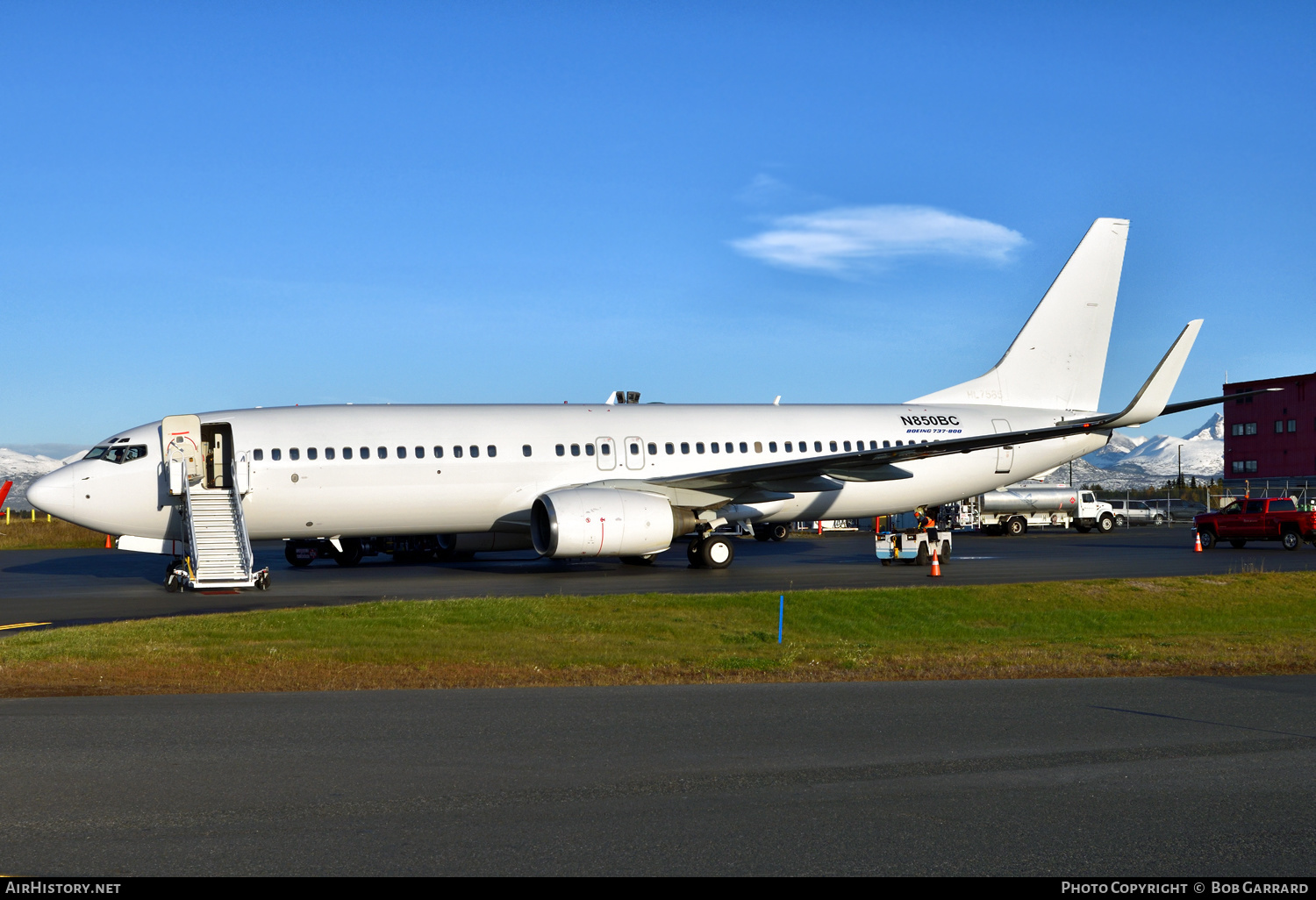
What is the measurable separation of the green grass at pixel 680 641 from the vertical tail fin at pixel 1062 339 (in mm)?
12883

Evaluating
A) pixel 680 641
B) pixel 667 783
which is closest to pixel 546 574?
pixel 680 641

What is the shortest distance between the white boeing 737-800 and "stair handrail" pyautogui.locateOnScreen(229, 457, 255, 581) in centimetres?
5

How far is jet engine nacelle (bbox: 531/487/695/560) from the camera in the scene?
26.4 metres

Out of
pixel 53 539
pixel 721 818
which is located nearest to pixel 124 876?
pixel 721 818

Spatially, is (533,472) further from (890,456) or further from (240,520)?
(890,456)

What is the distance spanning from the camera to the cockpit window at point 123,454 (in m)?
27.0

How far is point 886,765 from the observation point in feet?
27.2

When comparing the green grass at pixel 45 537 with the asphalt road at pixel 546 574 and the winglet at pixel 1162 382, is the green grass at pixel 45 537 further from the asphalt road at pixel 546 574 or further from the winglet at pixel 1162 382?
the winglet at pixel 1162 382

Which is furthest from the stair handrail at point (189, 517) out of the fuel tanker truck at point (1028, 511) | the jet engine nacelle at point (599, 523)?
the fuel tanker truck at point (1028, 511)

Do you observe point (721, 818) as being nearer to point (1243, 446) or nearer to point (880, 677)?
point (880, 677)

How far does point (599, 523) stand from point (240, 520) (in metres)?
7.80

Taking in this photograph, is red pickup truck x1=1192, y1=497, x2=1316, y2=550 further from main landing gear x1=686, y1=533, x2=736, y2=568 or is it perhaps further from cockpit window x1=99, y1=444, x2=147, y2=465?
cockpit window x1=99, y1=444, x2=147, y2=465

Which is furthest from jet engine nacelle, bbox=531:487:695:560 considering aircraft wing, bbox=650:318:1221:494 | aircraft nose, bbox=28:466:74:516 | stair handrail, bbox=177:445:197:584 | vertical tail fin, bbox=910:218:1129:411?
vertical tail fin, bbox=910:218:1129:411

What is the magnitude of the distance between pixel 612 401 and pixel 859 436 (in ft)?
22.9
